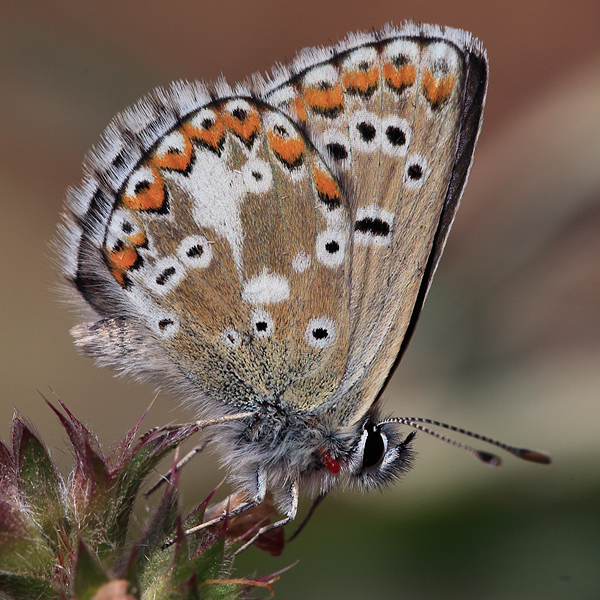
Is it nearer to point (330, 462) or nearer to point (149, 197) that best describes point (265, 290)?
point (149, 197)

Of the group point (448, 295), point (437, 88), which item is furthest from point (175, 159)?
point (448, 295)

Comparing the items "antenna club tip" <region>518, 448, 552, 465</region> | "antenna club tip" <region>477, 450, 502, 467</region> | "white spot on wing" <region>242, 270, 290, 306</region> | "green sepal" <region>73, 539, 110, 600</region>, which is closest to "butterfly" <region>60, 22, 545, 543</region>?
"white spot on wing" <region>242, 270, 290, 306</region>

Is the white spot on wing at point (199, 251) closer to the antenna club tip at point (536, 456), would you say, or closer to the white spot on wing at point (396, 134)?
the white spot on wing at point (396, 134)

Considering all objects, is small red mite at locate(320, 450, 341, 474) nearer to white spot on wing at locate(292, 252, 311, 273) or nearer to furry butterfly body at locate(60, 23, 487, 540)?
furry butterfly body at locate(60, 23, 487, 540)

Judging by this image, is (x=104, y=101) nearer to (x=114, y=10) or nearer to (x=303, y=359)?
(x=114, y=10)

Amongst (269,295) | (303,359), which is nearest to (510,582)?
(303,359)
